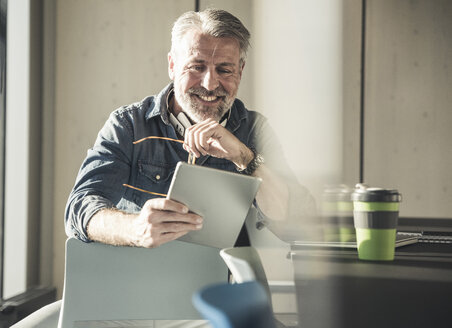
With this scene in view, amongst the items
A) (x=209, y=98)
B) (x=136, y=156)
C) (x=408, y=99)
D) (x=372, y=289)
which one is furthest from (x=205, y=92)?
(x=408, y=99)

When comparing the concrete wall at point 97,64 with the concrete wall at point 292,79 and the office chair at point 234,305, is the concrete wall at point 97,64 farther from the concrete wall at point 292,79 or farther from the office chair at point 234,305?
the office chair at point 234,305

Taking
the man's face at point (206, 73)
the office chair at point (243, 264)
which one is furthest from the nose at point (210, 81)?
the office chair at point (243, 264)

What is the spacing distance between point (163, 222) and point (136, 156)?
0.77 m

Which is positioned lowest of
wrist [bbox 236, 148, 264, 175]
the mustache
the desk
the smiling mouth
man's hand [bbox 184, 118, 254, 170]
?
the desk

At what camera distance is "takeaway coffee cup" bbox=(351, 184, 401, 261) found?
3.42 ft

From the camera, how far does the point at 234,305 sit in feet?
1.40

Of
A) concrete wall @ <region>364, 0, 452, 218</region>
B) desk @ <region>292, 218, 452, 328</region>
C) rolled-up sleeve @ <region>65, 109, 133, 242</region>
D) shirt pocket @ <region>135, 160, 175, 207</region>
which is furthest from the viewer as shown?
concrete wall @ <region>364, 0, 452, 218</region>

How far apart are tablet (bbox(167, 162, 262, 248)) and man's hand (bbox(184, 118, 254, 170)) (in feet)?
1.66

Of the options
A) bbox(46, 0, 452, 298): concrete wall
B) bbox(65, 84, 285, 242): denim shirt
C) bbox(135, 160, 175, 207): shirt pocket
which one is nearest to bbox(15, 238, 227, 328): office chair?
bbox(65, 84, 285, 242): denim shirt

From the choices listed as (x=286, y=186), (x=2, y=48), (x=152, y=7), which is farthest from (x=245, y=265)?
(x=152, y=7)

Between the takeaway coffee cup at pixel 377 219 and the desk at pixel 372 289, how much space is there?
28 millimetres

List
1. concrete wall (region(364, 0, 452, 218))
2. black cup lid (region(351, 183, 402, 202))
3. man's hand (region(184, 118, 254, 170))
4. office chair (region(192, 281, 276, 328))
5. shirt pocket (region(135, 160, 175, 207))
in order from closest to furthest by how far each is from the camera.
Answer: office chair (region(192, 281, 276, 328)), black cup lid (region(351, 183, 402, 202)), man's hand (region(184, 118, 254, 170)), shirt pocket (region(135, 160, 175, 207)), concrete wall (region(364, 0, 452, 218))

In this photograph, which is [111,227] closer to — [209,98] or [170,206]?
[170,206]

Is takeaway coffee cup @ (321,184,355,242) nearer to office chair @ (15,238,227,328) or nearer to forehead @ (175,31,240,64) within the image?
office chair @ (15,238,227,328)
